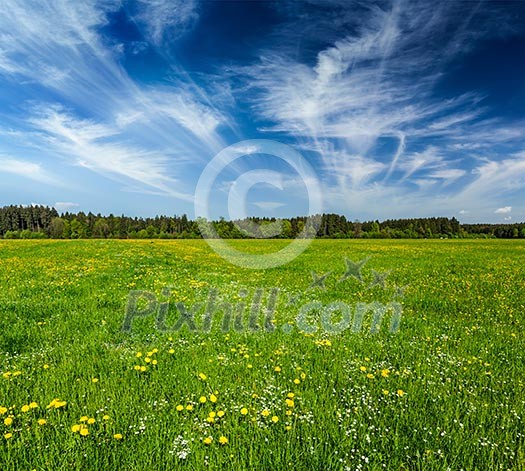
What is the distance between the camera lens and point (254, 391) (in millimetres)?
4766

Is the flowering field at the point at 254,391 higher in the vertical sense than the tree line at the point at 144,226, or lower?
lower

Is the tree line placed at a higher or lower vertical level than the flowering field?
higher

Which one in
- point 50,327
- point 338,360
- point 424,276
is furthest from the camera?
point 424,276

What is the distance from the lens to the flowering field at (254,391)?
3.50m

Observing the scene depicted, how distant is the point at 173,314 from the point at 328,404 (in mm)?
5366

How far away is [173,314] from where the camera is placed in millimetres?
8711

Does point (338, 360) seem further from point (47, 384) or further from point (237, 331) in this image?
point (47, 384)

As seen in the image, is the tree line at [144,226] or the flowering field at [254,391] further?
the tree line at [144,226]

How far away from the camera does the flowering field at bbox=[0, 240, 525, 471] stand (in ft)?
11.5

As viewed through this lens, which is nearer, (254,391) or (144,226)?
(254,391)

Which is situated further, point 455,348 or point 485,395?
point 455,348

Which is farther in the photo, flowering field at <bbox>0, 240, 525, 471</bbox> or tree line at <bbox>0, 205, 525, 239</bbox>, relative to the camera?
tree line at <bbox>0, 205, 525, 239</bbox>

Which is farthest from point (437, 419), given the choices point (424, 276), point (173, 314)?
point (424, 276)

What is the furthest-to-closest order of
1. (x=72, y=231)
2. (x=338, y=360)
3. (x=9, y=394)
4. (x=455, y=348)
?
(x=72, y=231) → (x=455, y=348) → (x=338, y=360) → (x=9, y=394)
